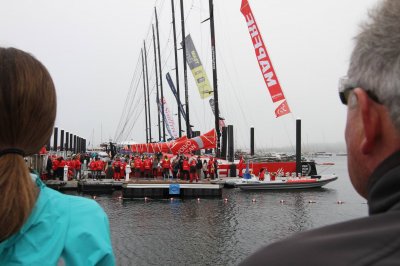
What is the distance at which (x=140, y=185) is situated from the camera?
68.4ft

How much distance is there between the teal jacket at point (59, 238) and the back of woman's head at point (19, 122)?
0.14 ft

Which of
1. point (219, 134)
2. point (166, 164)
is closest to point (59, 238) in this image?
point (166, 164)

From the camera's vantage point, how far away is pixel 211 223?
14.6 metres

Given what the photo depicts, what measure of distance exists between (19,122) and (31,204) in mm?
280

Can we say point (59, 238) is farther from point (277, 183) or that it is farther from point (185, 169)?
→ point (277, 183)

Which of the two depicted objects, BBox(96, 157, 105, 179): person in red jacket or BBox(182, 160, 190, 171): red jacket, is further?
BBox(96, 157, 105, 179): person in red jacket

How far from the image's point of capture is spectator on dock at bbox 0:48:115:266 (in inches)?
47.7

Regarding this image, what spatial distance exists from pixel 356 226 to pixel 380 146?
27cm

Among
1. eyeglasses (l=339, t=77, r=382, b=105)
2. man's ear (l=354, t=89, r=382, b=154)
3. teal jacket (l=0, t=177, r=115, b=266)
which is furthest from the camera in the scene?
teal jacket (l=0, t=177, r=115, b=266)

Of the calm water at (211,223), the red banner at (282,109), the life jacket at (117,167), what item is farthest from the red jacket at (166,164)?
the red banner at (282,109)

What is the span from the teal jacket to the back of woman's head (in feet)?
0.14

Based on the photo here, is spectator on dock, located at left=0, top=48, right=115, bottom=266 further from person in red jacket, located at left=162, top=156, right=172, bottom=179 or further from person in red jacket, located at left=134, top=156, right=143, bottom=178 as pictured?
person in red jacket, located at left=134, top=156, right=143, bottom=178

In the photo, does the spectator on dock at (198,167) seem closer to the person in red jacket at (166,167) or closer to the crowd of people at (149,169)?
the crowd of people at (149,169)

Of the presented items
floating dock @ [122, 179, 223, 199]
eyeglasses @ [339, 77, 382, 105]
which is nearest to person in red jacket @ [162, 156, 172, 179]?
floating dock @ [122, 179, 223, 199]
